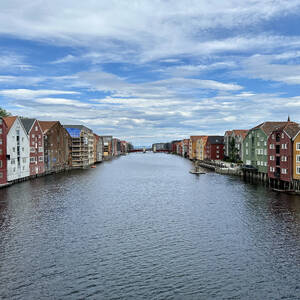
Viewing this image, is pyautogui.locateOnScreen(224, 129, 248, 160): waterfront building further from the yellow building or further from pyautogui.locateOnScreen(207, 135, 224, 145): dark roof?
the yellow building

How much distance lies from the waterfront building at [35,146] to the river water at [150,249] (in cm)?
4158

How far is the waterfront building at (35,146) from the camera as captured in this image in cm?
10206

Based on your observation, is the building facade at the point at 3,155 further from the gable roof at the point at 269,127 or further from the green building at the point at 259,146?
the gable roof at the point at 269,127

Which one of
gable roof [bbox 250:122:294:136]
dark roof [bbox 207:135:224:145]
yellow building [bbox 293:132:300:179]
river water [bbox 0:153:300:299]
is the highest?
gable roof [bbox 250:122:294:136]

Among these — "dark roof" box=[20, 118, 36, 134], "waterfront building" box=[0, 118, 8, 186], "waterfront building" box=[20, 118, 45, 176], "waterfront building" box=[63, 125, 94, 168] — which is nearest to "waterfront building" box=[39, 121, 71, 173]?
"waterfront building" box=[63, 125, 94, 168]

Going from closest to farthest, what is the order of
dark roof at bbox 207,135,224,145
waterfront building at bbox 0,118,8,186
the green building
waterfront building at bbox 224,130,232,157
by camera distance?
1. waterfront building at bbox 0,118,8,186
2. the green building
3. waterfront building at bbox 224,130,232,157
4. dark roof at bbox 207,135,224,145

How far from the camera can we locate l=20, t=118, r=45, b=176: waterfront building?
102 metres

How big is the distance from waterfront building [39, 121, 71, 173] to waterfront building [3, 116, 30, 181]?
20.3 meters

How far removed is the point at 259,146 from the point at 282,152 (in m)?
19.9

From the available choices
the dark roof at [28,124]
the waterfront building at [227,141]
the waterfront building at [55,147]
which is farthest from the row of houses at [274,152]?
the dark roof at [28,124]

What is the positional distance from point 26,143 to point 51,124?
3023 cm

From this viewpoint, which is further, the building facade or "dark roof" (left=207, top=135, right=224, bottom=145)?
"dark roof" (left=207, top=135, right=224, bottom=145)

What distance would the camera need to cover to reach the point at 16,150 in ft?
292

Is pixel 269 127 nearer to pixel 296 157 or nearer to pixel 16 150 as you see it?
pixel 296 157
